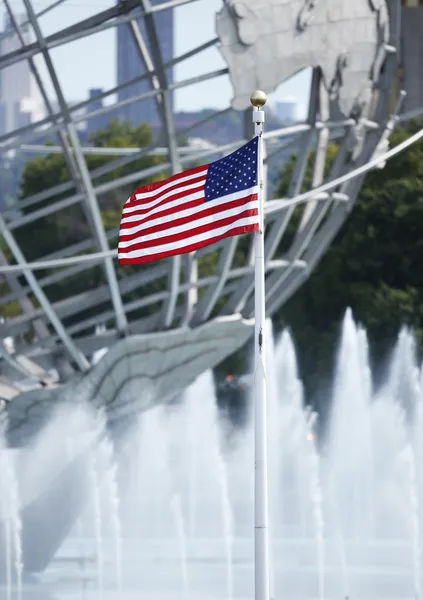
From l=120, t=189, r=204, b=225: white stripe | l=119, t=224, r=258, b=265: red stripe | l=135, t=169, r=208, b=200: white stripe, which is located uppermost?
l=135, t=169, r=208, b=200: white stripe

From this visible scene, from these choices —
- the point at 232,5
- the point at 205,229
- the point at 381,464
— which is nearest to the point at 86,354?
the point at 232,5

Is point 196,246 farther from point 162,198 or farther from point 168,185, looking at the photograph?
point 168,185

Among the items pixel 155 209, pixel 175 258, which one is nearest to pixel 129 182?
pixel 175 258

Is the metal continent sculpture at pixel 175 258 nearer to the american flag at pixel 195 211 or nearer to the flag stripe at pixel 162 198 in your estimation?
the flag stripe at pixel 162 198

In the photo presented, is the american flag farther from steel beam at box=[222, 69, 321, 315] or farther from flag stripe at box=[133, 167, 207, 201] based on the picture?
steel beam at box=[222, 69, 321, 315]

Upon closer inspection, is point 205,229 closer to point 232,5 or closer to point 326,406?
point 232,5

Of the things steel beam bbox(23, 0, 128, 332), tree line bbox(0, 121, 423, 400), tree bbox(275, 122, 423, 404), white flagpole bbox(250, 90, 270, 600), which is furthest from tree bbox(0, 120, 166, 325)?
white flagpole bbox(250, 90, 270, 600)
